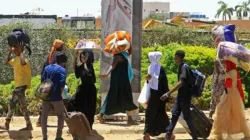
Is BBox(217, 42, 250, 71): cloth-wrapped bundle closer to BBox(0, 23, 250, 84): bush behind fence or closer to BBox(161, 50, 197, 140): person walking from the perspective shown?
BBox(161, 50, 197, 140): person walking

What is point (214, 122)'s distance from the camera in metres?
9.89

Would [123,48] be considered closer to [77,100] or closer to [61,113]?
[77,100]

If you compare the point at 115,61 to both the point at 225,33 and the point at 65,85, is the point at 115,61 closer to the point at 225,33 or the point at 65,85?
the point at 65,85

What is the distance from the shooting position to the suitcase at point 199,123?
32.9 ft

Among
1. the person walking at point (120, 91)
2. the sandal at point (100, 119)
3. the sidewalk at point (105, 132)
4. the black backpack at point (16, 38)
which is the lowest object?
the sidewalk at point (105, 132)

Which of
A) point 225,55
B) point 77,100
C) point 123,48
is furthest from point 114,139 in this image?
point 225,55

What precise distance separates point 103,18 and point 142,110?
264 cm

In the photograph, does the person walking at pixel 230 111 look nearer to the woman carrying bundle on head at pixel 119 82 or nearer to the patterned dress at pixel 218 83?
the patterned dress at pixel 218 83

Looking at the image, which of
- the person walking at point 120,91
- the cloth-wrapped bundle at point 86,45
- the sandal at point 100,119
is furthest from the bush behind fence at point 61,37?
the cloth-wrapped bundle at point 86,45

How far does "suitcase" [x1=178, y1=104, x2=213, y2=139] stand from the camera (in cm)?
1002

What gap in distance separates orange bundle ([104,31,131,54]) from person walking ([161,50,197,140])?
1459mm

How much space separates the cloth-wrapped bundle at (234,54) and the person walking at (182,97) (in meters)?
0.64

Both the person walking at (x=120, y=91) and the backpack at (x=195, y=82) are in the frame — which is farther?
the person walking at (x=120, y=91)

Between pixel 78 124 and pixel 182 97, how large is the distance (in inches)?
67.2
